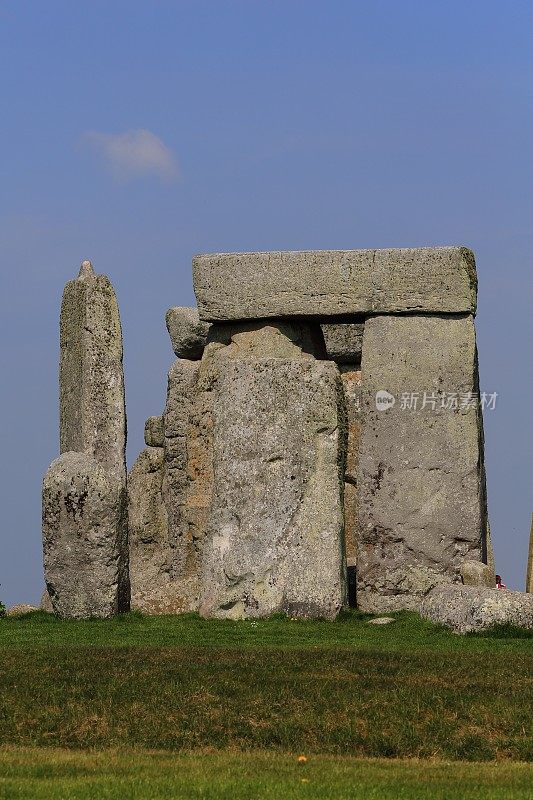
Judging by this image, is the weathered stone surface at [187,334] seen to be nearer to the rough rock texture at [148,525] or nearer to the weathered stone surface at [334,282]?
the rough rock texture at [148,525]

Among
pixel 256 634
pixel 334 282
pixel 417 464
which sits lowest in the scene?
pixel 256 634

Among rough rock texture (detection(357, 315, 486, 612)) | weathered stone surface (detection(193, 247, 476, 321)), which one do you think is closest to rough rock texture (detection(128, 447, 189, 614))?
rough rock texture (detection(357, 315, 486, 612))

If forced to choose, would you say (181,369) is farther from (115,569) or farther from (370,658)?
(370,658)

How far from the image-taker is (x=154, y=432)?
27281 millimetres

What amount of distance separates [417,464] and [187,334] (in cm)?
477

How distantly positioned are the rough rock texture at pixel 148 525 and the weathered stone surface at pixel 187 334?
4.77ft

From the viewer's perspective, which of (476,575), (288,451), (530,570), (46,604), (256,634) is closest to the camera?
(256,634)

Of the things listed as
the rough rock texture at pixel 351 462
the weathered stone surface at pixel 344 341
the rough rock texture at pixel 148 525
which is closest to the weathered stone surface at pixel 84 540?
the rough rock texture at pixel 148 525

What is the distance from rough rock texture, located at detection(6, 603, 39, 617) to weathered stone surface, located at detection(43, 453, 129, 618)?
1.68 metres

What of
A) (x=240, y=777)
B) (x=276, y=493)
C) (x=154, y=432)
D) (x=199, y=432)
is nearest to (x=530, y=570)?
(x=276, y=493)

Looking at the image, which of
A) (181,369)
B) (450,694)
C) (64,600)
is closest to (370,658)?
(450,694)

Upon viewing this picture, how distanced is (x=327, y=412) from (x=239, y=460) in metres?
1.25

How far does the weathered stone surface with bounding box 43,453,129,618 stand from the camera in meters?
20.3

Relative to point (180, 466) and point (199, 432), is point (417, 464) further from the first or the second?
point (180, 466)
